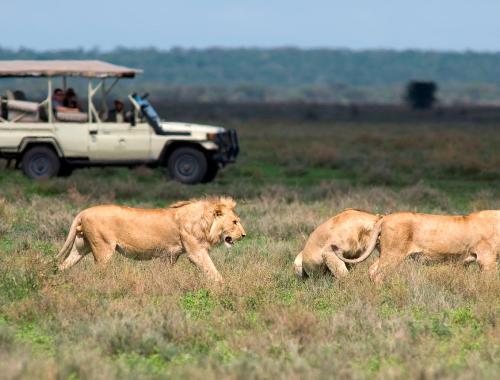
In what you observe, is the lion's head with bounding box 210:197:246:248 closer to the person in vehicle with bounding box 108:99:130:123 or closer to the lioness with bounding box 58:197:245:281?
the lioness with bounding box 58:197:245:281

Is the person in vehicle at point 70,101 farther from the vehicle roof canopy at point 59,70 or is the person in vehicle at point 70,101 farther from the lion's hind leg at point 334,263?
the lion's hind leg at point 334,263

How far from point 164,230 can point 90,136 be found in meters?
11.8

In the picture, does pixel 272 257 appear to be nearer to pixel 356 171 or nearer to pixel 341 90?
pixel 356 171

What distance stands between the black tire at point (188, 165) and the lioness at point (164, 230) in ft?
39.3

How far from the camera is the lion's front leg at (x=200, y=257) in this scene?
34.7 feet

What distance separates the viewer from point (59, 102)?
22.7 metres

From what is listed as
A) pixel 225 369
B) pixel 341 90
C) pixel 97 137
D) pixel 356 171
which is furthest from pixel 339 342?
pixel 341 90

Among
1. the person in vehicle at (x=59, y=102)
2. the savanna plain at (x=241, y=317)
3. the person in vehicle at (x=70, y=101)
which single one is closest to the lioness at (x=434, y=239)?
the savanna plain at (x=241, y=317)

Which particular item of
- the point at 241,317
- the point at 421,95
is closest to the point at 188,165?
the point at 241,317

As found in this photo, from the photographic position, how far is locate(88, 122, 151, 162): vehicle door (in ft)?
72.9

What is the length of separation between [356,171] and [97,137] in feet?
23.8

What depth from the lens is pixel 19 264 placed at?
10469mm

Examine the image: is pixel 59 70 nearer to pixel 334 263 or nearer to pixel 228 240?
pixel 228 240

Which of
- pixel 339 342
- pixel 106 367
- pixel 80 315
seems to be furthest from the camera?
pixel 80 315
